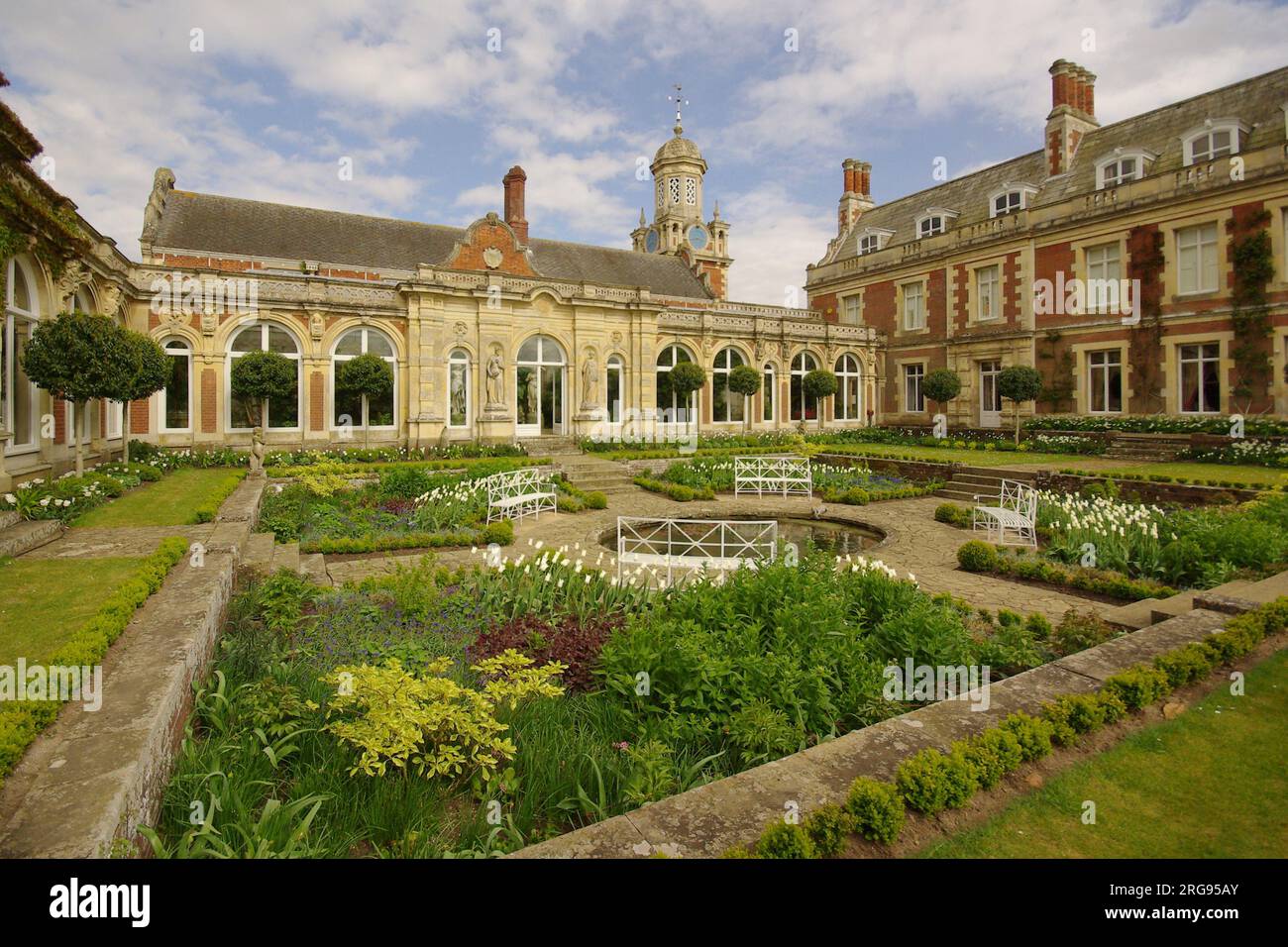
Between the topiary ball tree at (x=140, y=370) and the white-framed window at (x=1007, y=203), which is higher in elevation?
the white-framed window at (x=1007, y=203)

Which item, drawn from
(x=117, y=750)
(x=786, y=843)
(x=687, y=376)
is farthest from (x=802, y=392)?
(x=117, y=750)

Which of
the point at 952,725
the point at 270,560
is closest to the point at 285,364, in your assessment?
the point at 270,560

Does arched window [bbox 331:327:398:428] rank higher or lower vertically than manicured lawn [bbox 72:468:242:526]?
higher

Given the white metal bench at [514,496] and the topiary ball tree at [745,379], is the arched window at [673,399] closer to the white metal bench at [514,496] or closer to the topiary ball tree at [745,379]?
the topiary ball tree at [745,379]

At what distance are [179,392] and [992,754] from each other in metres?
20.8

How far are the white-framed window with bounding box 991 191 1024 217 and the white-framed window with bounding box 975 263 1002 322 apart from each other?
2110mm

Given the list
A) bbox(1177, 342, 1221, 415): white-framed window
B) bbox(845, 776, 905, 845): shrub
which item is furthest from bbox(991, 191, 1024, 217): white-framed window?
bbox(845, 776, 905, 845): shrub

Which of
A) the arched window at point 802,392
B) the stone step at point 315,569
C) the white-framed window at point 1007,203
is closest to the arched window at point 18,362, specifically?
the stone step at point 315,569

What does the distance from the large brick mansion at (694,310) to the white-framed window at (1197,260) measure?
59 mm

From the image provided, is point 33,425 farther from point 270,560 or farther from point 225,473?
point 270,560

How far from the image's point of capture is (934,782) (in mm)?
3049

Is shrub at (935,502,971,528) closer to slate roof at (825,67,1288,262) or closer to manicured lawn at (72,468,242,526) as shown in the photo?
manicured lawn at (72,468,242,526)

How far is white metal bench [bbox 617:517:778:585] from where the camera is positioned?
760 cm

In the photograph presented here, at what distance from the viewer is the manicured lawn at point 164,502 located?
30.5 ft
